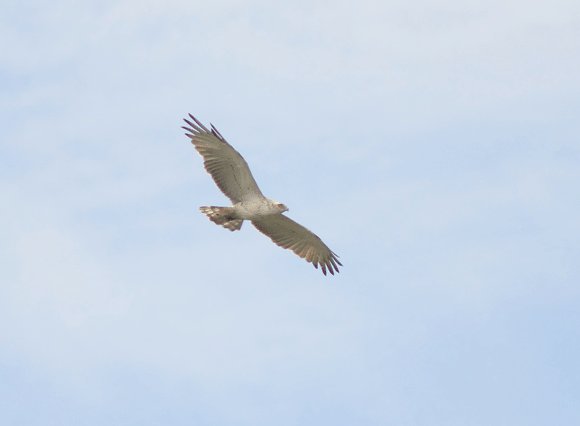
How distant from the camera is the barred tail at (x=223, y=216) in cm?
2331

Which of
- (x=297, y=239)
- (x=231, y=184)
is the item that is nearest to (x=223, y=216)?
(x=231, y=184)

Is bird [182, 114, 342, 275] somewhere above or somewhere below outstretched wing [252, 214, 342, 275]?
below

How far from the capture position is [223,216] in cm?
2339

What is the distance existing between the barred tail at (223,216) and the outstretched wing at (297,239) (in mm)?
849

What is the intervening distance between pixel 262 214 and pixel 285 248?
2.00 metres

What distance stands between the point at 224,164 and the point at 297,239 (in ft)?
11.0

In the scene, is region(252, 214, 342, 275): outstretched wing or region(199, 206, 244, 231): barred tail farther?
region(252, 214, 342, 275): outstretched wing

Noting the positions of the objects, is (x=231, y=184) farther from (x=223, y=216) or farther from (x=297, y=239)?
(x=297, y=239)

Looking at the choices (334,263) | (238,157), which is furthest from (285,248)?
(238,157)

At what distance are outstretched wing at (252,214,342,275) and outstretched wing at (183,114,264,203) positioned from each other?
1076mm

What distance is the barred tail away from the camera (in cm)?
2331

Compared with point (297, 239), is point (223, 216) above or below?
below

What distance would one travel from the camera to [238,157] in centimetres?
2270

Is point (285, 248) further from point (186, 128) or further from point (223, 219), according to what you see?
point (186, 128)
